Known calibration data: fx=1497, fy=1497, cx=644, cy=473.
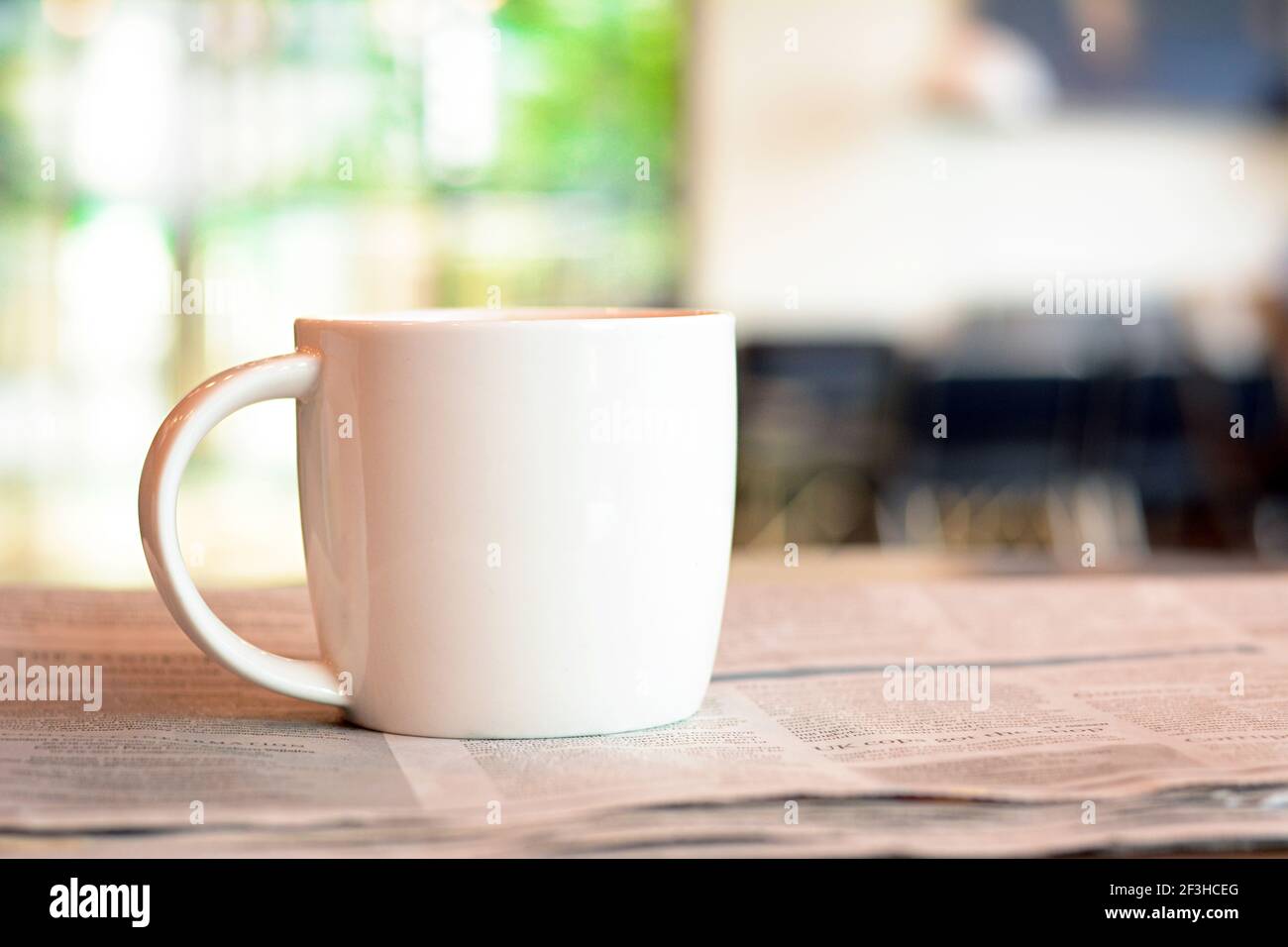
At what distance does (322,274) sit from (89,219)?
651mm

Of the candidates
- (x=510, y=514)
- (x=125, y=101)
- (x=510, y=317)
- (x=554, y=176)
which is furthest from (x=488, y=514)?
(x=125, y=101)

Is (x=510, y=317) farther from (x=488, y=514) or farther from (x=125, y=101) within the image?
(x=125, y=101)

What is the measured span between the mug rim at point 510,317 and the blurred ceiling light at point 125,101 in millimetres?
3922

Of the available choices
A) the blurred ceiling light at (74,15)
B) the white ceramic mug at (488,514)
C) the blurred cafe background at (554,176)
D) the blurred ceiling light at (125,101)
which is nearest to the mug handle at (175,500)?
the white ceramic mug at (488,514)

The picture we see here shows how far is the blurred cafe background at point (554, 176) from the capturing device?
414 cm

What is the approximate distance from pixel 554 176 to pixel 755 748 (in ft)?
13.0

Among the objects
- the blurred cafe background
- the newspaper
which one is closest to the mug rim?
the newspaper

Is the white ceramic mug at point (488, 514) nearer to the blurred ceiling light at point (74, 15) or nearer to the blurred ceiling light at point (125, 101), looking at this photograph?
the blurred ceiling light at point (125, 101)

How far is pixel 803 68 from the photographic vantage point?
13.8 feet

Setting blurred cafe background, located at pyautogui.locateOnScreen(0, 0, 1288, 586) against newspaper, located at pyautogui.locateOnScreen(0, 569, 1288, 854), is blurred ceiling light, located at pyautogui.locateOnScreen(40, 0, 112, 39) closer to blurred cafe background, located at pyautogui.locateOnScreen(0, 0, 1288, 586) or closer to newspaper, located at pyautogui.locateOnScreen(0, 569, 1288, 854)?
blurred cafe background, located at pyautogui.locateOnScreen(0, 0, 1288, 586)

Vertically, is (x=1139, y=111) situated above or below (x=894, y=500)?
above

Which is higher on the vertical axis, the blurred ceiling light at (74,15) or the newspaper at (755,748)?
the blurred ceiling light at (74,15)
